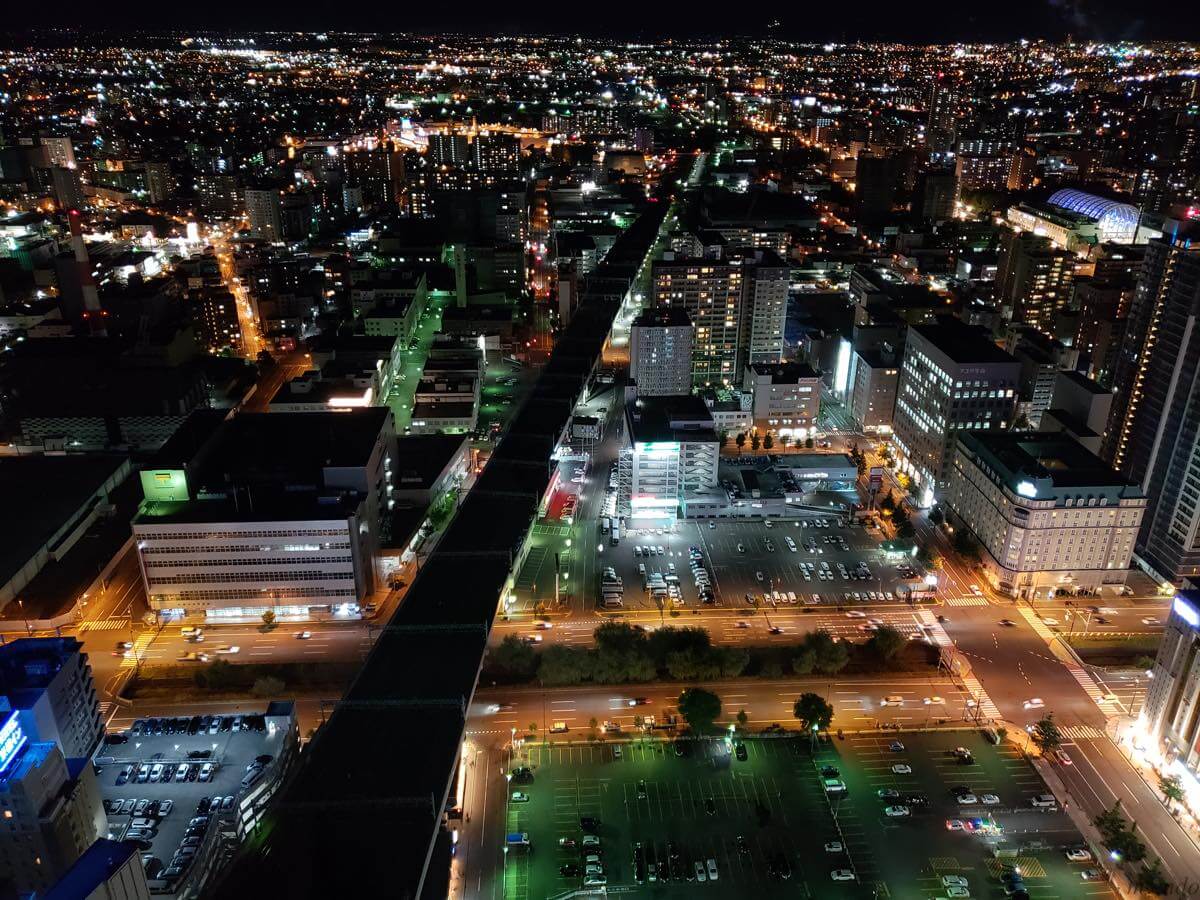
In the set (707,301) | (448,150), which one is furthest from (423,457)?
(448,150)

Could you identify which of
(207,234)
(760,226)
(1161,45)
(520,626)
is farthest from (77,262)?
(1161,45)

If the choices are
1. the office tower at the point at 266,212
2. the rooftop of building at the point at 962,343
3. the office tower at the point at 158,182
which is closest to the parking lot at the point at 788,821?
the rooftop of building at the point at 962,343

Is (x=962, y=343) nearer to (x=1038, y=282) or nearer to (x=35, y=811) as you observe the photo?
(x=1038, y=282)

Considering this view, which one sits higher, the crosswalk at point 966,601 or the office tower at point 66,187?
the office tower at point 66,187

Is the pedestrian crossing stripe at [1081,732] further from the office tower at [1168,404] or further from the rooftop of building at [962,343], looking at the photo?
the rooftop of building at [962,343]

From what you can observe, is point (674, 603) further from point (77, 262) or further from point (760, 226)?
point (760, 226)
